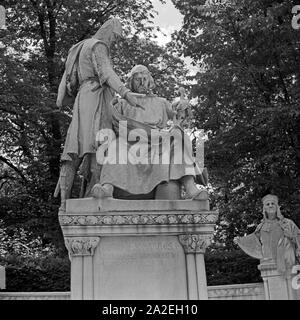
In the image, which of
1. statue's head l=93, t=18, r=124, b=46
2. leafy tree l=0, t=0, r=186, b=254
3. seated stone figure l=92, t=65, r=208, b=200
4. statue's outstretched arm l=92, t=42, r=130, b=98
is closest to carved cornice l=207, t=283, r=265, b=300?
seated stone figure l=92, t=65, r=208, b=200

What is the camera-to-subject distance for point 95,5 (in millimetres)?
20094

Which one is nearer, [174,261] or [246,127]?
[174,261]

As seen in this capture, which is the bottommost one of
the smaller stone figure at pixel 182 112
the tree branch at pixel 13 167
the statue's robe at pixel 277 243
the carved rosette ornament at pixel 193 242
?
the carved rosette ornament at pixel 193 242

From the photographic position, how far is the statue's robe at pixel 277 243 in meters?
8.79

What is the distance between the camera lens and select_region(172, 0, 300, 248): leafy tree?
14031 mm

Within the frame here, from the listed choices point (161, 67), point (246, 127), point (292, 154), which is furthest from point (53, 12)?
point (292, 154)

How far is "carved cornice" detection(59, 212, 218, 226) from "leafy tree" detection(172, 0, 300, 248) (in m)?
7.29

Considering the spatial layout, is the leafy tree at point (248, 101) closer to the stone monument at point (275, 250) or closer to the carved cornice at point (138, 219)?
the stone monument at point (275, 250)

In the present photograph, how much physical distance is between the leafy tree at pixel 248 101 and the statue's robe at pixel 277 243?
4456mm

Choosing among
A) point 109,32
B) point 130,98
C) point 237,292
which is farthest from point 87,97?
point 237,292

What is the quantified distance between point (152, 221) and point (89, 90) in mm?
2145

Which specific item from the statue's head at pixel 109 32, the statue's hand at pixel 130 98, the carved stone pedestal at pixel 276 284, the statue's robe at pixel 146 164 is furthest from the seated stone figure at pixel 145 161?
the carved stone pedestal at pixel 276 284

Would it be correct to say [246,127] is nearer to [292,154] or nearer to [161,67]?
[292,154]

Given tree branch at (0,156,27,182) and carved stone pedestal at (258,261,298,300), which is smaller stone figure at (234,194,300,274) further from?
tree branch at (0,156,27,182)
